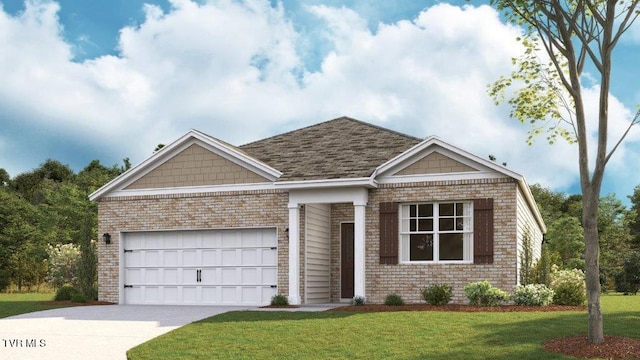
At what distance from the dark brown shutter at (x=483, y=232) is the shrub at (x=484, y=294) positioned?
1125 mm

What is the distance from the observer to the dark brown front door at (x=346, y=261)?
930 inches

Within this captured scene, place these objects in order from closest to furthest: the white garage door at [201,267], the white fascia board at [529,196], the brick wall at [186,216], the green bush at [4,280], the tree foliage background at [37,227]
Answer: the white fascia board at [529,196] → the brick wall at [186,216] → the white garage door at [201,267] → the green bush at [4,280] → the tree foliage background at [37,227]

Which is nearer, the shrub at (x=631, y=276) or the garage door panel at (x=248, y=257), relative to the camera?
the garage door panel at (x=248, y=257)

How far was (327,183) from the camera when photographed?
20906 millimetres

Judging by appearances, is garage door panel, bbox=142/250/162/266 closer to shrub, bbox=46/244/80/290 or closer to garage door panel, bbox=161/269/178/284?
garage door panel, bbox=161/269/178/284

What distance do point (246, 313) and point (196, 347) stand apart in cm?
461

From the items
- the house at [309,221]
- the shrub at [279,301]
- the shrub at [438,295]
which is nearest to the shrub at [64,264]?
the house at [309,221]

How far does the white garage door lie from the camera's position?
22391mm

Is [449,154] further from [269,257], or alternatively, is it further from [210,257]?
[210,257]

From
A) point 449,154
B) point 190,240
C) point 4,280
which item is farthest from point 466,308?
point 4,280

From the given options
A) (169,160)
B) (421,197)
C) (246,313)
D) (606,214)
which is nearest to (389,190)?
(421,197)

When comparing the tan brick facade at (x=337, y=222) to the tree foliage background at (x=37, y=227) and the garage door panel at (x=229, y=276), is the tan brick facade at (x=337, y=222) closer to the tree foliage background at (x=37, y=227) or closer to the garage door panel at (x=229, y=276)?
the garage door panel at (x=229, y=276)

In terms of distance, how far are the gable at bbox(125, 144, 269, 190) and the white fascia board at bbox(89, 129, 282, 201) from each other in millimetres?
123

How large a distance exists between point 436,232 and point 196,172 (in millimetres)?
7694
